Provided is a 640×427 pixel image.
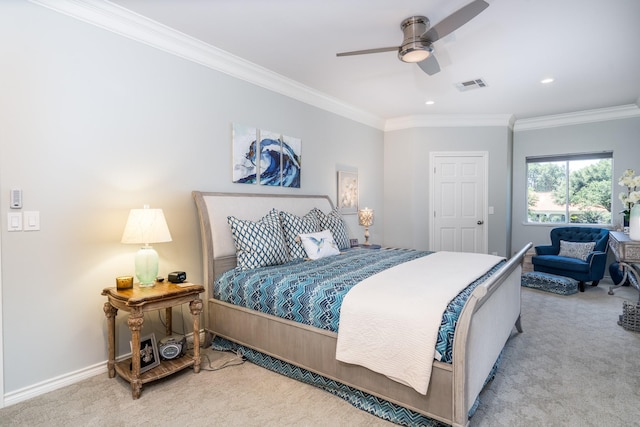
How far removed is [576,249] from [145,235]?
18.3 ft

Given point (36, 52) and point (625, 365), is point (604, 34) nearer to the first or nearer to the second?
point (625, 365)

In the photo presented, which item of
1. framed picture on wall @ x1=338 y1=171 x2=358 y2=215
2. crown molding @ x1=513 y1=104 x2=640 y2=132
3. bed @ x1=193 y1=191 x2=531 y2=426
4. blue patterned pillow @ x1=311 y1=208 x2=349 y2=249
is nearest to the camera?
bed @ x1=193 y1=191 x2=531 y2=426

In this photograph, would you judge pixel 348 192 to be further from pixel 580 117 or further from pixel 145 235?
pixel 580 117

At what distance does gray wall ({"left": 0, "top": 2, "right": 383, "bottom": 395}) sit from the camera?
2127 mm

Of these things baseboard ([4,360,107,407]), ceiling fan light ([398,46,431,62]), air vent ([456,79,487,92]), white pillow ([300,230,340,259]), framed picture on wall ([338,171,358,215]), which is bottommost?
baseboard ([4,360,107,407])

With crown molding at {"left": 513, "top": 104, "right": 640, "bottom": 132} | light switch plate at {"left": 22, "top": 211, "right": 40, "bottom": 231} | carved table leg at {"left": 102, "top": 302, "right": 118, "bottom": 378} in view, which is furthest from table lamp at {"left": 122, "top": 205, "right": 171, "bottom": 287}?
crown molding at {"left": 513, "top": 104, "right": 640, "bottom": 132}

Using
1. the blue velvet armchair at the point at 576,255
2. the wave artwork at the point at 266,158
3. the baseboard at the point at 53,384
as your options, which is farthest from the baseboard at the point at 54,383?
the blue velvet armchair at the point at 576,255

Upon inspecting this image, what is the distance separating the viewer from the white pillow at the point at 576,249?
484 cm

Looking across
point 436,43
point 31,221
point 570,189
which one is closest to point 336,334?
point 31,221

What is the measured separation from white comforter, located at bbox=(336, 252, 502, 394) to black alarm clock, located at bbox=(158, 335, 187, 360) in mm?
1280

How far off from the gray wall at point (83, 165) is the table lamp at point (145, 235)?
11.8 inches

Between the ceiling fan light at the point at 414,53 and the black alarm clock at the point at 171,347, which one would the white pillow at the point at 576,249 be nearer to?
the ceiling fan light at the point at 414,53

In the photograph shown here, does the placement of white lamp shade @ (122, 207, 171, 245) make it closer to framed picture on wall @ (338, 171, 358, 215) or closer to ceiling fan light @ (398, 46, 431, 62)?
ceiling fan light @ (398, 46, 431, 62)

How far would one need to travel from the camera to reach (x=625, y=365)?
102 inches
